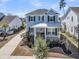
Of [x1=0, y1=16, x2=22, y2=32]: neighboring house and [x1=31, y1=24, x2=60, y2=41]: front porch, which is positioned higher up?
[x1=0, y1=16, x2=22, y2=32]: neighboring house

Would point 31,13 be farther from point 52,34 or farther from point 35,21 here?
point 52,34

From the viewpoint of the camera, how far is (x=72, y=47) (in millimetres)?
41188

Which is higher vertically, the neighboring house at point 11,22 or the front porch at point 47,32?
the neighboring house at point 11,22

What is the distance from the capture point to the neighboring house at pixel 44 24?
45.1m

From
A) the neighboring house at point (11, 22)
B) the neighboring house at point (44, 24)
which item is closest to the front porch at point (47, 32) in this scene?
the neighboring house at point (44, 24)

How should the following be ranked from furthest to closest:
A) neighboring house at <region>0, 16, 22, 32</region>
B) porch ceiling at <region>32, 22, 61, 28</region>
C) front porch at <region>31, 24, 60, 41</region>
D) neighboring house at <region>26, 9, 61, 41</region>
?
neighboring house at <region>0, 16, 22, 32</region>, neighboring house at <region>26, 9, 61, 41</region>, front porch at <region>31, 24, 60, 41</region>, porch ceiling at <region>32, 22, 61, 28</region>

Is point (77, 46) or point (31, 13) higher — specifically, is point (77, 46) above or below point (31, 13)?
below

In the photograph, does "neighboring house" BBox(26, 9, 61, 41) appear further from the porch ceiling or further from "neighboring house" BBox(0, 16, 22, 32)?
"neighboring house" BBox(0, 16, 22, 32)

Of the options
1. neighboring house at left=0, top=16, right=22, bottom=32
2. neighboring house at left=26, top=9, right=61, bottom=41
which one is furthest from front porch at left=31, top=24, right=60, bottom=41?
neighboring house at left=0, top=16, right=22, bottom=32

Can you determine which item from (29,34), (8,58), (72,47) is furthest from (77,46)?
(8,58)

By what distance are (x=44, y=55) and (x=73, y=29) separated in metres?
27.6

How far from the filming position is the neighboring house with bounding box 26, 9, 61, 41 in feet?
148

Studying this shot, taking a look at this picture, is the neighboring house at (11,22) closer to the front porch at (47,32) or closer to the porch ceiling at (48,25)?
the porch ceiling at (48,25)

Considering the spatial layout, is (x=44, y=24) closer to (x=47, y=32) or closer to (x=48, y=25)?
(x=48, y=25)
